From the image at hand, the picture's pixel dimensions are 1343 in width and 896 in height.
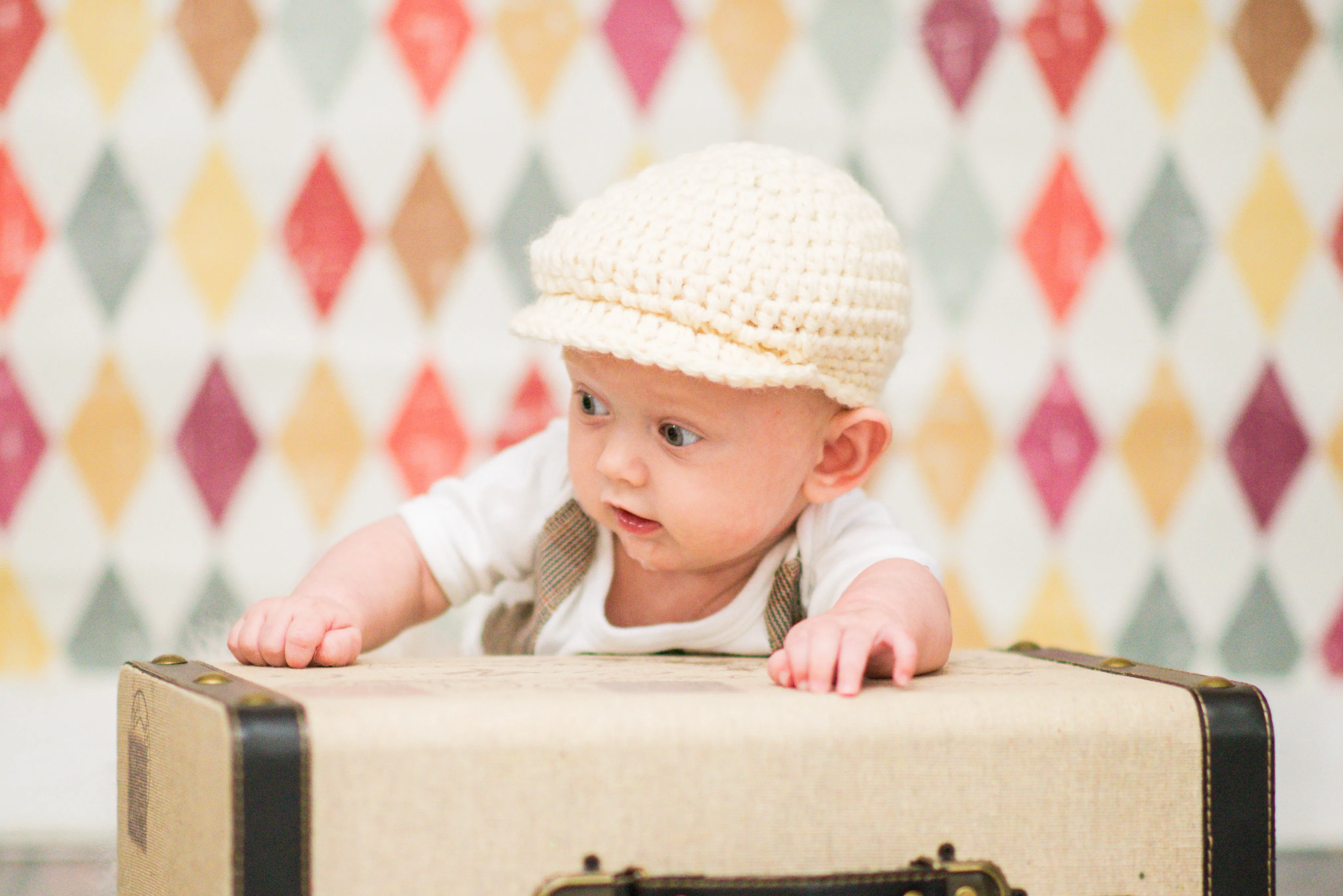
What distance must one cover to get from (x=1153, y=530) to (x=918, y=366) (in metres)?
0.32

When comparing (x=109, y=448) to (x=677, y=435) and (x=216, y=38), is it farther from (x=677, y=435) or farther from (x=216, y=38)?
(x=677, y=435)

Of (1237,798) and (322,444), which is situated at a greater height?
(322,444)

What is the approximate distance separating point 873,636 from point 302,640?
0.33 meters

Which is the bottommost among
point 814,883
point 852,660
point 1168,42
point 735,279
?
point 814,883

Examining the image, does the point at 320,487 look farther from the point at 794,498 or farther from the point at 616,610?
the point at 794,498

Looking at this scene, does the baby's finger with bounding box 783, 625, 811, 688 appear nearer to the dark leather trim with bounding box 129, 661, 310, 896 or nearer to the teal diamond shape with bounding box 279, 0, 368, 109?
the dark leather trim with bounding box 129, 661, 310, 896

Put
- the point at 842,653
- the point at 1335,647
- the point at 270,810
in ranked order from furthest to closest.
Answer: the point at 1335,647
the point at 842,653
the point at 270,810

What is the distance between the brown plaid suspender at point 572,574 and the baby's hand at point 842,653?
0.61 ft

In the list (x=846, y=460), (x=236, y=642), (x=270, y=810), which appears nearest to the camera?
(x=270, y=810)

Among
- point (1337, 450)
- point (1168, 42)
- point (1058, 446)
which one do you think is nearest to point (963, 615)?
point (1058, 446)

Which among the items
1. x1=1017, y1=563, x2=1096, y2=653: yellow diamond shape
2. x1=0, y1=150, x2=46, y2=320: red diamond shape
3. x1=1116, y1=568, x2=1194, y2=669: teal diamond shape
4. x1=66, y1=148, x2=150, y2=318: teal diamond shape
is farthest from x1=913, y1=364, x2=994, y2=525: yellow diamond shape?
x1=0, y1=150, x2=46, y2=320: red diamond shape

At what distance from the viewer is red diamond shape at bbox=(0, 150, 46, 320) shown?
48.9 inches

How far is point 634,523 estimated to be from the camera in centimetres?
81

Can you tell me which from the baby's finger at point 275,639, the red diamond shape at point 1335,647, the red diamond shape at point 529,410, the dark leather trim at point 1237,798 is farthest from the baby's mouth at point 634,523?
the red diamond shape at point 1335,647
